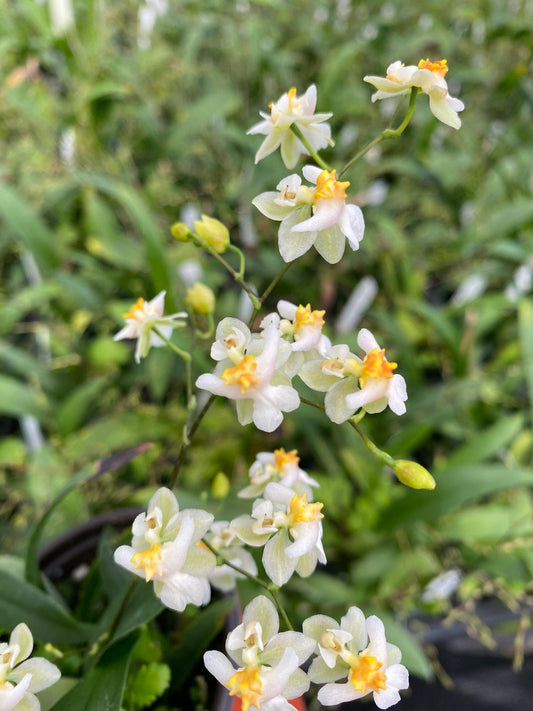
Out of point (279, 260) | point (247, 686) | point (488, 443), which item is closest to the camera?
point (247, 686)

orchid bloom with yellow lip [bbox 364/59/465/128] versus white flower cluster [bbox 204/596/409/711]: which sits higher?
orchid bloom with yellow lip [bbox 364/59/465/128]

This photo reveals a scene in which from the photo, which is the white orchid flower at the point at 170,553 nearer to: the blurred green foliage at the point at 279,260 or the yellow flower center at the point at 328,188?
the yellow flower center at the point at 328,188

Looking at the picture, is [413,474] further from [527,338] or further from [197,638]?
[527,338]

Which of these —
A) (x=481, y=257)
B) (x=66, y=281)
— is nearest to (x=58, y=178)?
(x=66, y=281)

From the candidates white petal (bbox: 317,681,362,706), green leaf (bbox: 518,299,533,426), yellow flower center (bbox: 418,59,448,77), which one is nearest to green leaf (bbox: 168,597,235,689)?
white petal (bbox: 317,681,362,706)

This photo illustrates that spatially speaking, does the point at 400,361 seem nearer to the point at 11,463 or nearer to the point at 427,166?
the point at 427,166

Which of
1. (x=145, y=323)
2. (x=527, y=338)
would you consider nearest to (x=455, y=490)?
(x=527, y=338)

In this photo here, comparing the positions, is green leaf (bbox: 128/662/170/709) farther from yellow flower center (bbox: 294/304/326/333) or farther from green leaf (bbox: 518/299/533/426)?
green leaf (bbox: 518/299/533/426)
